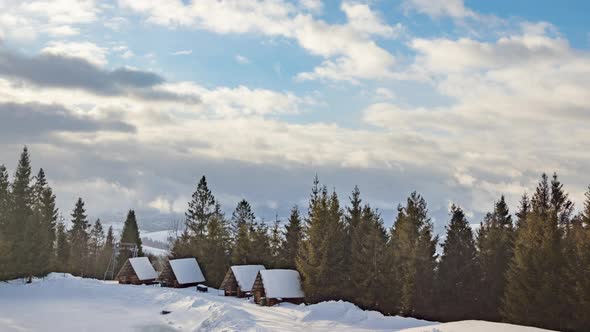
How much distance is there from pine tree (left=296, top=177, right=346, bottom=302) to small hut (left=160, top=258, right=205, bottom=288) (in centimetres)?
2404

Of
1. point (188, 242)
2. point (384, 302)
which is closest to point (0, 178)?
point (188, 242)

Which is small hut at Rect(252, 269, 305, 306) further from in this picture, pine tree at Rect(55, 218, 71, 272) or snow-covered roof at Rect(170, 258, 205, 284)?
pine tree at Rect(55, 218, 71, 272)

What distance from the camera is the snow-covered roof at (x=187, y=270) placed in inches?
2923

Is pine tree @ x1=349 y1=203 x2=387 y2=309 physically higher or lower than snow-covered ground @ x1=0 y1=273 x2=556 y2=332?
higher

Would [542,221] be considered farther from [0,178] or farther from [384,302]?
[0,178]

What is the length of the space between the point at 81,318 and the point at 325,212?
26519 mm

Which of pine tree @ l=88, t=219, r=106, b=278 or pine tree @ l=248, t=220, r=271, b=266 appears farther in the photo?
pine tree @ l=88, t=219, r=106, b=278

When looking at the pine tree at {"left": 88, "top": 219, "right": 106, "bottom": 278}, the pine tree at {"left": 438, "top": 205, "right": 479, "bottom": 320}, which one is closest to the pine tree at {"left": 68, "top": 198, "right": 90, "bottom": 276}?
the pine tree at {"left": 88, "top": 219, "right": 106, "bottom": 278}

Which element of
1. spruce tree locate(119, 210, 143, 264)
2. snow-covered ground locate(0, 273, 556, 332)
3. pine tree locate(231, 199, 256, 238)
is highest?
pine tree locate(231, 199, 256, 238)

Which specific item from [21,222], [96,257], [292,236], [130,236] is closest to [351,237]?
[292,236]

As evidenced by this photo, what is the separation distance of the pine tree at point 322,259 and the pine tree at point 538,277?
17901mm

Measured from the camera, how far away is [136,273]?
77500mm

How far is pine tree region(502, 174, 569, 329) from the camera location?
38.6 metres

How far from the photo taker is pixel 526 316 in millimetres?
39406
